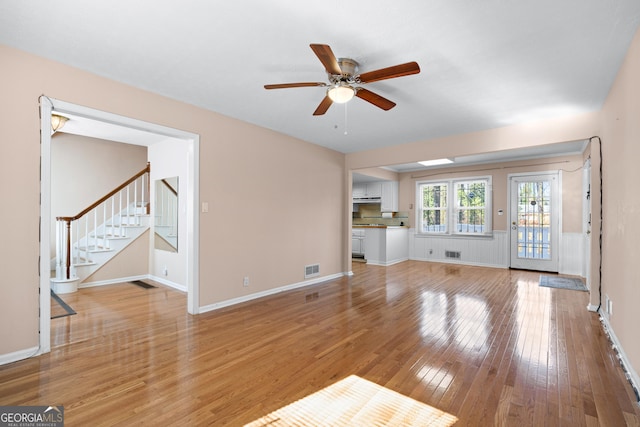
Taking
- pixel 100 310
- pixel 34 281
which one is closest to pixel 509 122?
pixel 34 281

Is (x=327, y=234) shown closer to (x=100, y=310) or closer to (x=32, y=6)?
(x=100, y=310)

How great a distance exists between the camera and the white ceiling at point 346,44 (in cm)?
197

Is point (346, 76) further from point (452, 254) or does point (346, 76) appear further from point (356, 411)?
point (452, 254)

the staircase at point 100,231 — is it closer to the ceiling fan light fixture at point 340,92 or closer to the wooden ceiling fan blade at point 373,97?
the ceiling fan light fixture at point 340,92

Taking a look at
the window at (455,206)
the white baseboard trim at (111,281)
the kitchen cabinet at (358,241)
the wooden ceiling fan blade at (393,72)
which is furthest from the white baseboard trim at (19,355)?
the window at (455,206)

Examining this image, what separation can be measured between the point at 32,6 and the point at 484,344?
4.43 metres

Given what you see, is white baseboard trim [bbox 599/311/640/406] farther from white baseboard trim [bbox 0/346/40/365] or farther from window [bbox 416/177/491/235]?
white baseboard trim [bbox 0/346/40/365]

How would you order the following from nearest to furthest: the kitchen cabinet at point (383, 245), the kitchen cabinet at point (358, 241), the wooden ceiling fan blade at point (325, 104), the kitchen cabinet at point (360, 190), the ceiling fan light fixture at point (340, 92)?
1. the ceiling fan light fixture at point (340, 92)
2. the wooden ceiling fan blade at point (325, 104)
3. the kitchen cabinet at point (383, 245)
4. the kitchen cabinet at point (358, 241)
5. the kitchen cabinet at point (360, 190)

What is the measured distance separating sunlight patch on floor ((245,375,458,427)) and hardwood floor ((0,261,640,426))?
3.0 inches

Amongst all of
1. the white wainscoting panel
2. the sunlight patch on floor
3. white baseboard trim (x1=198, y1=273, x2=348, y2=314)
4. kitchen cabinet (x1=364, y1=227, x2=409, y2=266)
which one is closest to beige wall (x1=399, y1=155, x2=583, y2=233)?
the white wainscoting panel

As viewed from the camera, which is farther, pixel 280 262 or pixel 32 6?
pixel 280 262

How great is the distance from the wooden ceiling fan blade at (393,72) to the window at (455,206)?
6061 mm

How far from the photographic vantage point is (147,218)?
19.0ft

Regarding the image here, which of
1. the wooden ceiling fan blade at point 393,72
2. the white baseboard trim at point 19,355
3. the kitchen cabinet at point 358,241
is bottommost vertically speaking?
the white baseboard trim at point 19,355
